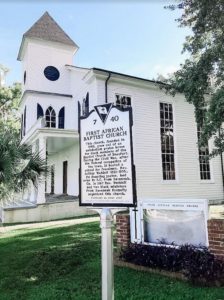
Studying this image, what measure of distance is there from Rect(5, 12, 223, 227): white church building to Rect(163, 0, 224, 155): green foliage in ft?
12.8

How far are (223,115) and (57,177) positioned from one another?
15.1 metres

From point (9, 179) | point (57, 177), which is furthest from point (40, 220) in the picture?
point (57, 177)

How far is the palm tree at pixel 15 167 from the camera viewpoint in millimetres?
9164

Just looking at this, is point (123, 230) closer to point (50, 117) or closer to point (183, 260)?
point (183, 260)

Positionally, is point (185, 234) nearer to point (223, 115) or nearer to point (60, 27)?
point (223, 115)

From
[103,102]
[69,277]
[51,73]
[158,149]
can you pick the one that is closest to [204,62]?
[103,102]

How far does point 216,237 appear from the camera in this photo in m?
5.39

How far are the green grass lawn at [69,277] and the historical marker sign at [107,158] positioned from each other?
2.18 m

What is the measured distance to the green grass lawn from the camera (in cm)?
493

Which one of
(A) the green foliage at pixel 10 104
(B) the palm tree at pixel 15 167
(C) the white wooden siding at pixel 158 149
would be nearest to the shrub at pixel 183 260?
(B) the palm tree at pixel 15 167

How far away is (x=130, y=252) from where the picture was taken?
→ 6.48 metres

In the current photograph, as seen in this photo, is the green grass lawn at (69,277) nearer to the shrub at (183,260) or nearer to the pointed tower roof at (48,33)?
the shrub at (183,260)

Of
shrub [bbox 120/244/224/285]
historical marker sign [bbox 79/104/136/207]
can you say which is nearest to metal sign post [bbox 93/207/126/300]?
historical marker sign [bbox 79/104/136/207]

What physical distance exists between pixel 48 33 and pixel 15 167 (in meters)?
18.2
